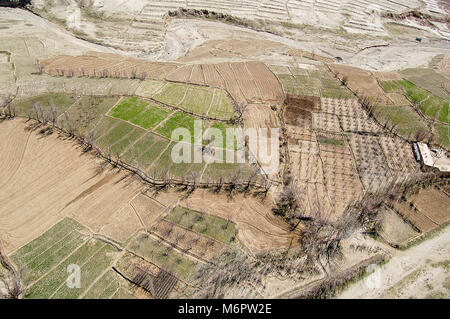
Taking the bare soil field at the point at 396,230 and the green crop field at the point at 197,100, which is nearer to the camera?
the bare soil field at the point at 396,230

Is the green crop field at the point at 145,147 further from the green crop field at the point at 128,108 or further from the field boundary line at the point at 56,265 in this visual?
the field boundary line at the point at 56,265

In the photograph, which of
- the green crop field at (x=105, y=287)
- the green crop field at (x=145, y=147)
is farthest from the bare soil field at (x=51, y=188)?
the green crop field at (x=105, y=287)

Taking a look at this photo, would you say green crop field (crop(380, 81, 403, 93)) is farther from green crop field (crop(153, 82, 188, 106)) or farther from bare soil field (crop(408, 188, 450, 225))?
green crop field (crop(153, 82, 188, 106))

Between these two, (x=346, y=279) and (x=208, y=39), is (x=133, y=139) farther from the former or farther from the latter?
(x=208, y=39)

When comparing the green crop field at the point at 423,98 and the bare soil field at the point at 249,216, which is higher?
the green crop field at the point at 423,98

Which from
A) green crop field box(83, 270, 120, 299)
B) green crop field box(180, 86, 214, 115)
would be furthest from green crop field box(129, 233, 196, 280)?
green crop field box(180, 86, 214, 115)

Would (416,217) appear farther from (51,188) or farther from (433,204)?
(51,188)

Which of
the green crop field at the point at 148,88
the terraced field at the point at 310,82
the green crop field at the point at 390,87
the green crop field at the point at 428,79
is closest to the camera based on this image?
the green crop field at the point at 148,88

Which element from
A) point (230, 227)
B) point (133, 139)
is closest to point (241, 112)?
point (133, 139)
